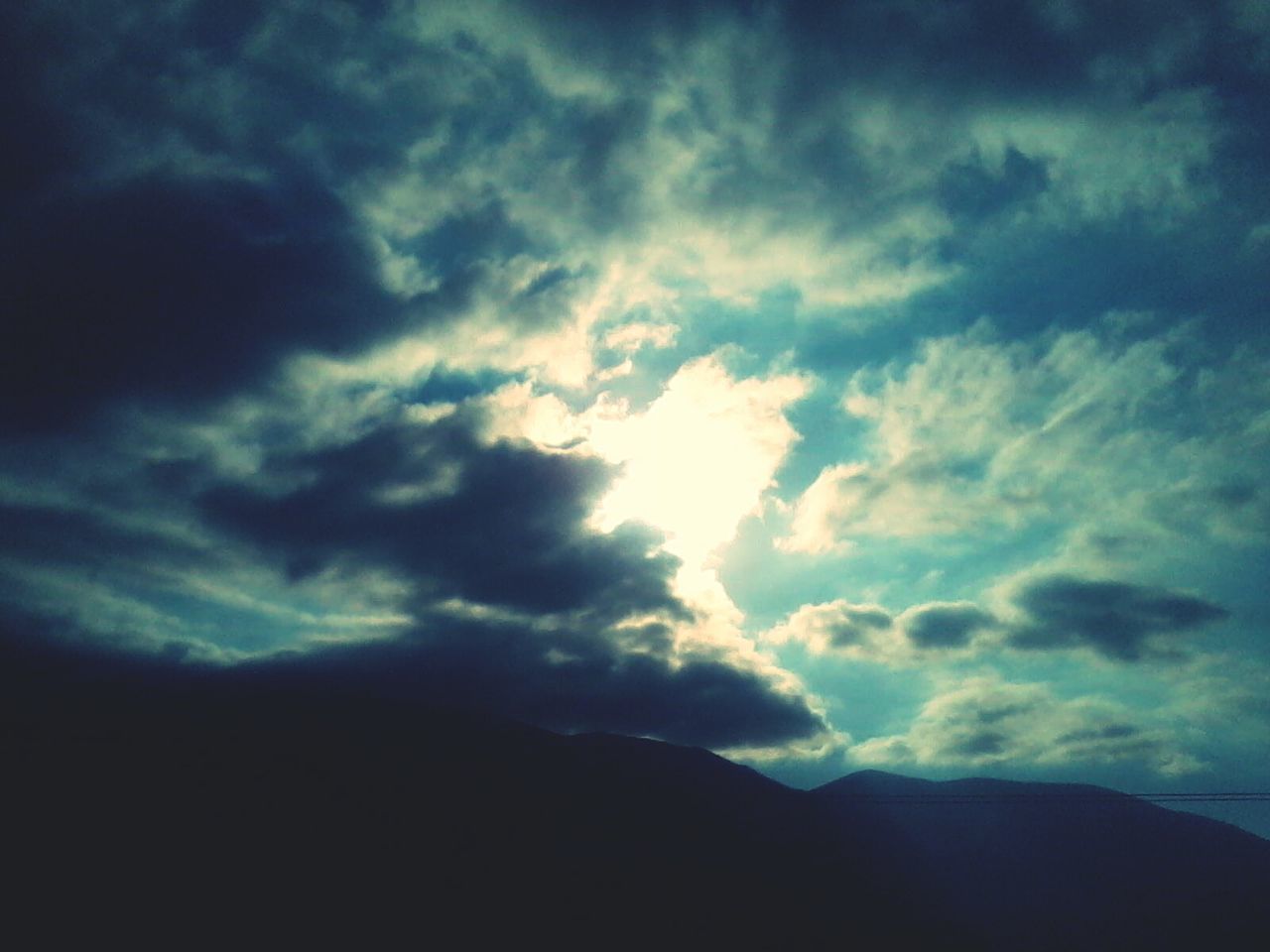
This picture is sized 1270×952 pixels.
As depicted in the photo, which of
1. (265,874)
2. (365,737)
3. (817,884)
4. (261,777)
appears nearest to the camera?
(265,874)

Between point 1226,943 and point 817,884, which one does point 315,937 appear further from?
point 1226,943

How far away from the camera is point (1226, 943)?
19662 cm

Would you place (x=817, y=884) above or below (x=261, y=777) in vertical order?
below

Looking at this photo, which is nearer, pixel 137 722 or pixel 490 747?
pixel 137 722

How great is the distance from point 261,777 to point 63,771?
32.3m

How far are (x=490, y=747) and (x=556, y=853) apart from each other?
71.7 m

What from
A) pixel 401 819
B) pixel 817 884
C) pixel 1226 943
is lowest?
pixel 1226 943

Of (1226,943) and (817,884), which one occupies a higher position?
(817,884)

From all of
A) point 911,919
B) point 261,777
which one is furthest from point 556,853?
point 911,919

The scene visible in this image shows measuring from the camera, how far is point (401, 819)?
4631 inches

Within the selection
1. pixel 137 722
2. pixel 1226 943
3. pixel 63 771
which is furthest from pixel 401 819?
pixel 1226 943

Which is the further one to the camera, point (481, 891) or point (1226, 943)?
point (1226, 943)

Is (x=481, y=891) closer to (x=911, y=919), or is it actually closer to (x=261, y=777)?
(x=261, y=777)

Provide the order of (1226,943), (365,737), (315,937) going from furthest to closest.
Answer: (1226,943)
(365,737)
(315,937)
